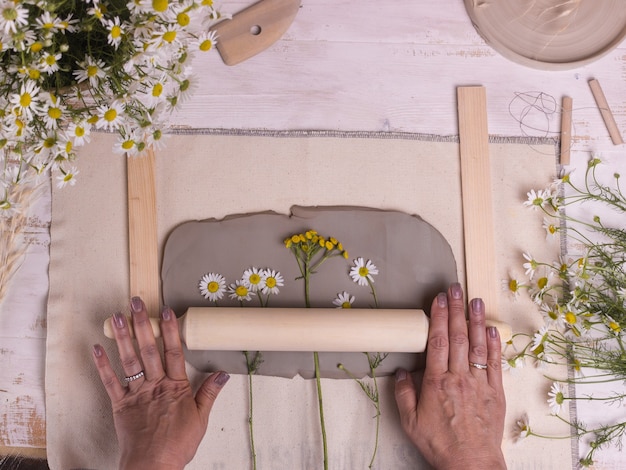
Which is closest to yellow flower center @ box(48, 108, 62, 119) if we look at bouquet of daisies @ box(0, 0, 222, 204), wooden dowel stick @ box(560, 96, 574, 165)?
bouquet of daisies @ box(0, 0, 222, 204)

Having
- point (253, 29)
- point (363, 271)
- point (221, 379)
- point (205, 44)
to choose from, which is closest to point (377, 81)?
point (253, 29)

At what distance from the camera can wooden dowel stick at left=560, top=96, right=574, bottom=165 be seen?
129 centimetres

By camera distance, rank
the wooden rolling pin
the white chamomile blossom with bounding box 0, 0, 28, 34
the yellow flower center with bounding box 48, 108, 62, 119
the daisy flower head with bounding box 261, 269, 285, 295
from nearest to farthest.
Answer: the white chamomile blossom with bounding box 0, 0, 28, 34 < the yellow flower center with bounding box 48, 108, 62, 119 < the wooden rolling pin < the daisy flower head with bounding box 261, 269, 285, 295

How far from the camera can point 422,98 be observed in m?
1.30

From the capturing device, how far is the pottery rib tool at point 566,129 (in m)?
1.29

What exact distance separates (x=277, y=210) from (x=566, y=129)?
0.71 m

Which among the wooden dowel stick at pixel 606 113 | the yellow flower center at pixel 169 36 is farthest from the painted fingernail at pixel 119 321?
the wooden dowel stick at pixel 606 113

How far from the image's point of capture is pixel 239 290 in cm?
120

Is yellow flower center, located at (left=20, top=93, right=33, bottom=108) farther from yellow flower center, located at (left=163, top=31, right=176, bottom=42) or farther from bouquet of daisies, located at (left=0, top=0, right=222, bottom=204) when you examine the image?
yellow flower center, located at (left=163, top=31, right=176, bottom=42)

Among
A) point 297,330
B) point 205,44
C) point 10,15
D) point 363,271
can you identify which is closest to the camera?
point 10,15

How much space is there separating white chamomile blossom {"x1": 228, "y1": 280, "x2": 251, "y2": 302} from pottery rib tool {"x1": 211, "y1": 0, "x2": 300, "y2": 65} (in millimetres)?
518

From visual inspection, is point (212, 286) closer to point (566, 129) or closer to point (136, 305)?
point (136, 305)

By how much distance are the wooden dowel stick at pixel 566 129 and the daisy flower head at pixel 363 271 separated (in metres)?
0.52

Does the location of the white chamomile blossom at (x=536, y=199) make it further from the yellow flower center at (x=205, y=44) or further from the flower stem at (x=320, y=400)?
the yellow flower center at (x=205, y=44)
